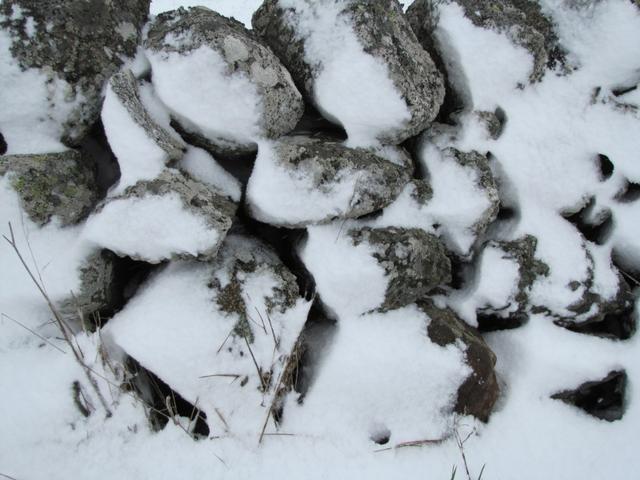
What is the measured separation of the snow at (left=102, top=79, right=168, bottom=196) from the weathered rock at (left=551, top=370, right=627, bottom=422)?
2.17 meters

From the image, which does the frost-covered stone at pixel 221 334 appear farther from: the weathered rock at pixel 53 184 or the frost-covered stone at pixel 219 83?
the frost-covered stone at pixel 219 83

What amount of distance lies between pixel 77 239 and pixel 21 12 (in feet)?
3.31

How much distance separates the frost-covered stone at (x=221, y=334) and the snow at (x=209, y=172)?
326mm

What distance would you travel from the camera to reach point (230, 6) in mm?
7961

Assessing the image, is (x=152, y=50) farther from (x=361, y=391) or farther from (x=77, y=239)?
(x=361, y=391)

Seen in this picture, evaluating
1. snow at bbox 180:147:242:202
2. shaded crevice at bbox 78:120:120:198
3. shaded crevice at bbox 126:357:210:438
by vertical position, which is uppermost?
snow at bbox 180:147:242:202

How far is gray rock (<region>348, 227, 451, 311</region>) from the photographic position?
6.56ft

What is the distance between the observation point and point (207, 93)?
6.42 ft

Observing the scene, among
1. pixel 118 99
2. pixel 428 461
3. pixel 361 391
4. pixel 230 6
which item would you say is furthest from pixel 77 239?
pixel 230 6

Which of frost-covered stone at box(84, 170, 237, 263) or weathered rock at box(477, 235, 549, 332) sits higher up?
weathered rock at box(477, 235, 549, 332)

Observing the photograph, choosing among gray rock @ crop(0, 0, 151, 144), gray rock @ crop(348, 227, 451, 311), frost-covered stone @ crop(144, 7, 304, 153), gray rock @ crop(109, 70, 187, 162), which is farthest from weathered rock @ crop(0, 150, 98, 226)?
gray rock @ crop(348, 227, 451, 311)

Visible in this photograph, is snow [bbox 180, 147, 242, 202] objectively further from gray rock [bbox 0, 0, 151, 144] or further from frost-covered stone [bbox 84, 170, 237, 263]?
gray rock [bbox 0, 0, 151, 144]

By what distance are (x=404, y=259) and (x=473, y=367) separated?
1.95 ft

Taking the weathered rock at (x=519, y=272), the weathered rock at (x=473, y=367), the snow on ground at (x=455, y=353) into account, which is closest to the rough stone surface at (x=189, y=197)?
the snow on ground at (x=455, y=353)
